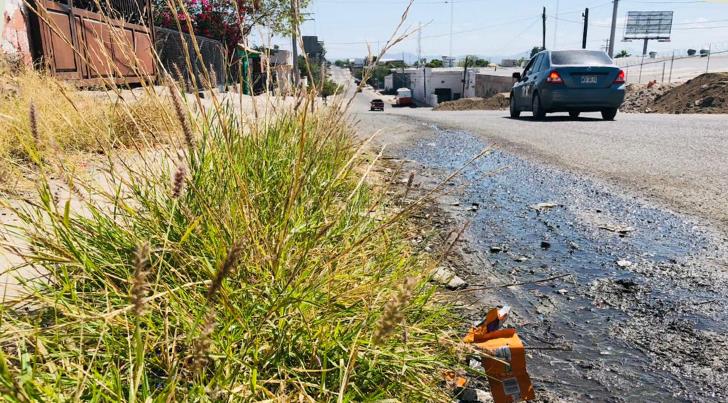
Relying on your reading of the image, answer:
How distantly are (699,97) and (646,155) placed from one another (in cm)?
1320

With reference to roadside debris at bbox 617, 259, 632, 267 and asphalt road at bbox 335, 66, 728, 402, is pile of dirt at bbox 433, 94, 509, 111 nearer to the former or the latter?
asphalt road at bbox 335, 66, 728, 402

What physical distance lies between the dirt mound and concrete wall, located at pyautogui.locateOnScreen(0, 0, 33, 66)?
50.5ft


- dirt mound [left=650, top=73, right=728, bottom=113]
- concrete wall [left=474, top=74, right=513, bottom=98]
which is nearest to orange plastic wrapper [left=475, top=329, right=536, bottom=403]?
dirt mound [left=650, top=73, right=728, bottom=113]

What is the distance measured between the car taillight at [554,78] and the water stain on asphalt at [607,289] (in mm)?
7057

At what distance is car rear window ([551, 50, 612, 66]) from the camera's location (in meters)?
10.9

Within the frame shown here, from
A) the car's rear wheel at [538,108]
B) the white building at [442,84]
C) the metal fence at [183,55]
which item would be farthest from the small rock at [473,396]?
the white building at [442,84]

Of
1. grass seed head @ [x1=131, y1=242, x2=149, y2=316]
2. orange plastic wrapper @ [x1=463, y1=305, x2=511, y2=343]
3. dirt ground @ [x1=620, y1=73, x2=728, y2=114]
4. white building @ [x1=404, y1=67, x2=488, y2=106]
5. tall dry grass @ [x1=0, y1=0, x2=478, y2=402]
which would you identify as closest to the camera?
grass seed head @ [x1=131, y1=242, x2=149, y2=316]

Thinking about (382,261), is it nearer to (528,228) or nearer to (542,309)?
(542,309)

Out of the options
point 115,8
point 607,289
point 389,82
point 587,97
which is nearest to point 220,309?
point 607,289

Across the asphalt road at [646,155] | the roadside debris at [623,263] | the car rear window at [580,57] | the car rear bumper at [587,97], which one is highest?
the car rear window at [580,57]

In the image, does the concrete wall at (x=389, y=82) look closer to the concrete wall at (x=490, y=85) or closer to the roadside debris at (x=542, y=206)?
the concrete wall at (x=490, y=85)

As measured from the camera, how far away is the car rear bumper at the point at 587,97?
1050 cm

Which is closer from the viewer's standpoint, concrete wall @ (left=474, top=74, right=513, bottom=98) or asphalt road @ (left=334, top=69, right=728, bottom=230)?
asphalt road @ (left=334, top=69, right=728, bottom=230)

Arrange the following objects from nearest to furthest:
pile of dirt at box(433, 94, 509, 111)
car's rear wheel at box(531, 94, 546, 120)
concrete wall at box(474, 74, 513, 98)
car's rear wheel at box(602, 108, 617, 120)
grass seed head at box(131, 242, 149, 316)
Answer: grass seed head at box(131, 242, 149, 316), car's rear wheel at box(602, 108, 617, 120), car's rear wheel at box(531, 94, 546, 120), pile of dirt at box(433, 94, 509, 111), concrete wall at box(474, 74, 513, 98)
